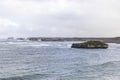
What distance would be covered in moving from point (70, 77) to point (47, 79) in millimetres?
3320

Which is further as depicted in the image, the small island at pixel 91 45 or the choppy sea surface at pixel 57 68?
the small island at pixel 91 45

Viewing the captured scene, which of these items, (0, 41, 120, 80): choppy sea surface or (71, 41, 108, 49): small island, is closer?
(0, 41, 120, 80): choppy sea surface

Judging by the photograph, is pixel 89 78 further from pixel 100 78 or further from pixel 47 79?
pixel 47 79

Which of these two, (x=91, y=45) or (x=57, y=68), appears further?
(x=91, y=45)

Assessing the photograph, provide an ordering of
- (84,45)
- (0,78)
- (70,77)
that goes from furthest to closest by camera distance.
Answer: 1. (84,45)
2. (70,77)
3. (0,78)

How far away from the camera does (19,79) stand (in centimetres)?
3241

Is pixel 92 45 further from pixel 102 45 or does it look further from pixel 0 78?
pixel 0 78

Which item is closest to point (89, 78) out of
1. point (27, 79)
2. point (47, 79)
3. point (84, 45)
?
point (47, 79)

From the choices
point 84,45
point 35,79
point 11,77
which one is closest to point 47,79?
point 35,79

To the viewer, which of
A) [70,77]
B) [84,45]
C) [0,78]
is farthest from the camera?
[84,45]

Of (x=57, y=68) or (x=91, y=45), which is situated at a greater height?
(x=91, y=45)

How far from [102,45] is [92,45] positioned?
4806mm

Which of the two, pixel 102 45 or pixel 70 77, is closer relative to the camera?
pixel 70 77

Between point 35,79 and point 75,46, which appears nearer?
point 35,79
